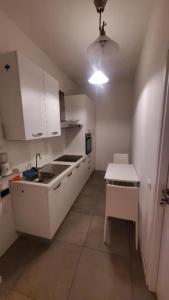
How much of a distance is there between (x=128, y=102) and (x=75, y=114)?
1.74m

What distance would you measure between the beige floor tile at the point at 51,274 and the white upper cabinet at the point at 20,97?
141 centimetres

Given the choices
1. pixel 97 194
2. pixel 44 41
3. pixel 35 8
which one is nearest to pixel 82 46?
pixel 44 41

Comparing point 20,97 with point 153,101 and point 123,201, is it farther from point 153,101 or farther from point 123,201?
point 123,201

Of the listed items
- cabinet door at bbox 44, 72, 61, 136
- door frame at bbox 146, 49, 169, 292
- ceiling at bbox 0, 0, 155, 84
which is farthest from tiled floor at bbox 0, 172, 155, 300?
ceiling at bbox 0, 0, 155, 84

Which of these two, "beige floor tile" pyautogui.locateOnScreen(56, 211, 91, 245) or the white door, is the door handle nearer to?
the white door

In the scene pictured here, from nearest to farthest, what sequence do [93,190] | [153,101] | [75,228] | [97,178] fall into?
1. [153,101]
2. [75,228]
3. [93,190]
4. [97,178]

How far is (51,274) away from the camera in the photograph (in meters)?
1.40

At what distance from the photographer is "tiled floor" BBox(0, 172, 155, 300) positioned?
4.07ft

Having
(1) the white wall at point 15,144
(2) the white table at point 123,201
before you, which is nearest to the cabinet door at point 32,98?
(1) the white wall at point 15,144

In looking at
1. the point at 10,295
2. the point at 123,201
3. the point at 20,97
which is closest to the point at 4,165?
the point at 20,97

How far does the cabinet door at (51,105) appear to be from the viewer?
1999 millimetres

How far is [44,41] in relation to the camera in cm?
207

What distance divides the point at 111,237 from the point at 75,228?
1.73 ft

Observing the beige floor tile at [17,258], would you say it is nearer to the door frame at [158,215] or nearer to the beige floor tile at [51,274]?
the beige floor tile at [51,274]
